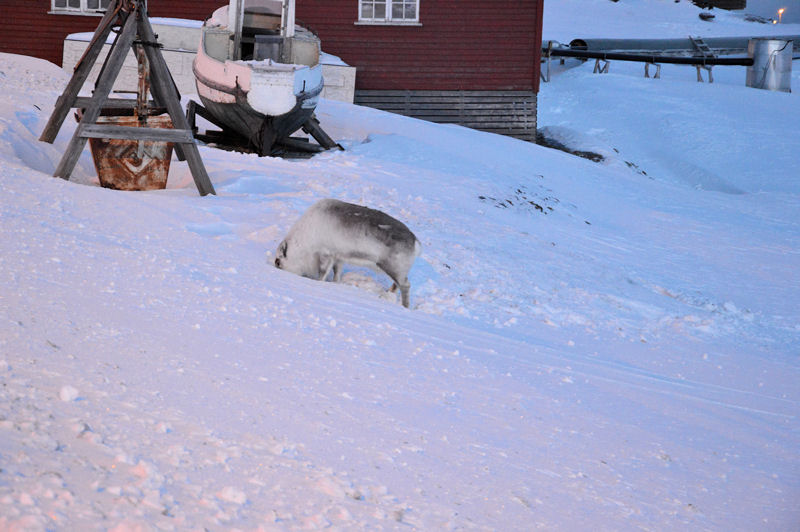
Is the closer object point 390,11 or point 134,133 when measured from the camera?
point 134,133

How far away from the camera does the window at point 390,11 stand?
19.8 meters

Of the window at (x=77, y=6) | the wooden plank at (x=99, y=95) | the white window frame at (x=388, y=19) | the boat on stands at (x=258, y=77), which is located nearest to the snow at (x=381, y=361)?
the wooden plank at (x=99, y=95)

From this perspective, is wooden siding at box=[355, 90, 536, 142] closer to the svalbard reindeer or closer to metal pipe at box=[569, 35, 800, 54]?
the svalbard reindeer

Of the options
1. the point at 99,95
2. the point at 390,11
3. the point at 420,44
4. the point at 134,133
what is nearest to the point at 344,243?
the point at 134,133

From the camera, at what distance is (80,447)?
11.0 ft

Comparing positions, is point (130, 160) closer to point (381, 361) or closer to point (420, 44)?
point (381, 361)

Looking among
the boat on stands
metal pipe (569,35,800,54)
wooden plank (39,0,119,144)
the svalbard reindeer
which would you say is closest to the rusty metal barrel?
wooden plank (39,0,119,144)

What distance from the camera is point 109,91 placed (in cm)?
912

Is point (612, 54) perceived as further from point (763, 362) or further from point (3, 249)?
point (3, 249)

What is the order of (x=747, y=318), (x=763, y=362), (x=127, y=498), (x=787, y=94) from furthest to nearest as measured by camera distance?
(x=787, y=94)
(x=747, y=318)
(x=763, y=362)
(x=127, y=498)

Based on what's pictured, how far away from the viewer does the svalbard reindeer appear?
7.55 m

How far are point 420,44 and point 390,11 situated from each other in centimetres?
98

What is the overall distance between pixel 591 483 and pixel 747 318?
20.5 ft

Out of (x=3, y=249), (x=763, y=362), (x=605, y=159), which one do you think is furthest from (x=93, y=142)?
(x=605, y=159)
